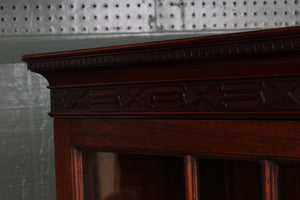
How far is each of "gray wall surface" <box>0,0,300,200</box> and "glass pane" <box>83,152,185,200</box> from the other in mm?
1021

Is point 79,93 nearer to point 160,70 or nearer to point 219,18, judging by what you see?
point 160,70

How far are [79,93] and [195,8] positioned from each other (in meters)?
1.21

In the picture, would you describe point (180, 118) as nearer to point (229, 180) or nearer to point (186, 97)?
point (186, 97)

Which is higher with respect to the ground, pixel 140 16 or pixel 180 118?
pixel 140 16

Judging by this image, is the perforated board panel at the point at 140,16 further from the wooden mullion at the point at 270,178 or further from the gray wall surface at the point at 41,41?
the wooden mullion at the point at 270,178

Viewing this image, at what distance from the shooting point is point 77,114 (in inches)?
38.8

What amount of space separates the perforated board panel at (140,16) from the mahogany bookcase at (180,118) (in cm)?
103

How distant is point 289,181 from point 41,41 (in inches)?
58.2

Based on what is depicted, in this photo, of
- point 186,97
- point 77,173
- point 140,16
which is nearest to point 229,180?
point 186,97

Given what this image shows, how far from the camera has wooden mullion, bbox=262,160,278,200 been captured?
2.56ft

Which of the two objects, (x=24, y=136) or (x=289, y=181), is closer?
(x=289, y=181)

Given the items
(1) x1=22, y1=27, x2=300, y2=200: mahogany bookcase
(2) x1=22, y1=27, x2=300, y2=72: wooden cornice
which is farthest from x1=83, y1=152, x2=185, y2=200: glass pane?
(2) x1=22, y1=27, x2=300, y2=72: wooden cornice

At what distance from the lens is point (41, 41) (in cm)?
195

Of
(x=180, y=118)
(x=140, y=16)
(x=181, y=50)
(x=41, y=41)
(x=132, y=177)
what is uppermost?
(x=140, y=16)
